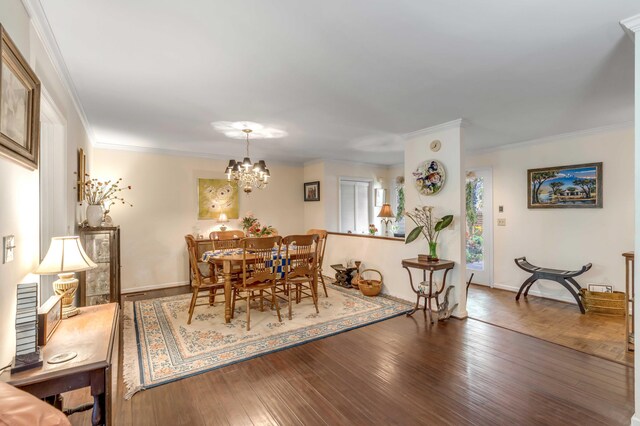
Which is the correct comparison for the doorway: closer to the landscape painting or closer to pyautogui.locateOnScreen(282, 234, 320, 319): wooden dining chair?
pyautogui.locateOnScreen(282, 234, 320, 319): wooden dining chair

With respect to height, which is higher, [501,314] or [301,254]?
[301,254]

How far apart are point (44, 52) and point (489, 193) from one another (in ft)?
18.8

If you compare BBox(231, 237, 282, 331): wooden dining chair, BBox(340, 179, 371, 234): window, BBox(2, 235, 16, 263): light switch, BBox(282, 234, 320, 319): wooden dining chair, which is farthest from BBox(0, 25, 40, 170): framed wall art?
BBox(340, 179, 371, 234): window

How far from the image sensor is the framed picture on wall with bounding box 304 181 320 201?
6.46 meters

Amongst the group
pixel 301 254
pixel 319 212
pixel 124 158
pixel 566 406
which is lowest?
pixel 566 406

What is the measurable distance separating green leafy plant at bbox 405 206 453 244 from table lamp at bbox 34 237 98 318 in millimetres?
3404

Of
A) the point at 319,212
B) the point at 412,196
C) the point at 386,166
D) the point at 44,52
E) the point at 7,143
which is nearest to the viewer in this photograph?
the point at 7,143

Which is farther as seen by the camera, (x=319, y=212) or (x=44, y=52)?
(x=319, y=212)

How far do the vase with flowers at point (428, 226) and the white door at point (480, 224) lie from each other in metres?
1.84

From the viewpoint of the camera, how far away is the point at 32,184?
180cm

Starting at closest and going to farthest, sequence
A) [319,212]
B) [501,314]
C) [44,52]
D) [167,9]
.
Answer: [167,9] → [44,52] → [501,314] → [319,212]

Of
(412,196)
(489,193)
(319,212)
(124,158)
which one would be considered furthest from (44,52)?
(489,193)

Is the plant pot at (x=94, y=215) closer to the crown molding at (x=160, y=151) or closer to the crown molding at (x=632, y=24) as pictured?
the crown molding at (x=160, y=151)

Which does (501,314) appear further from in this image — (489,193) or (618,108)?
(618,108)
